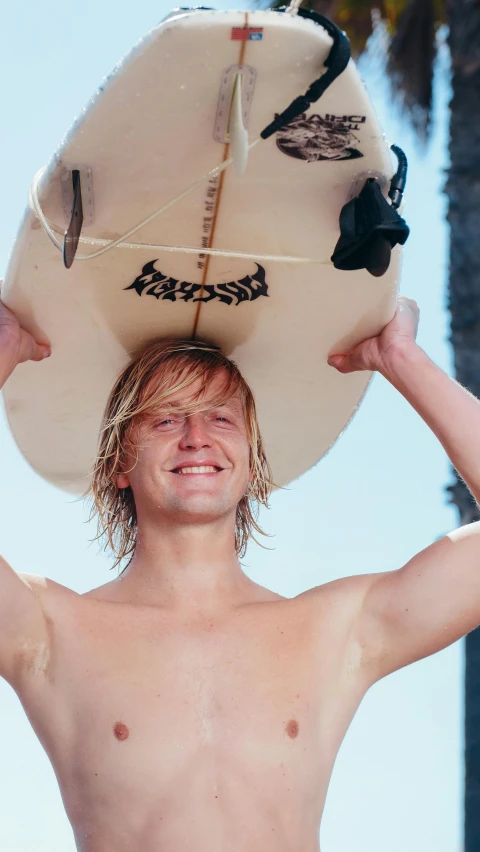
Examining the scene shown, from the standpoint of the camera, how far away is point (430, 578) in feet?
11.0

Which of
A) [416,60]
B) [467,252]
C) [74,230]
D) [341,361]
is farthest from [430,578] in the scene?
[416,60]

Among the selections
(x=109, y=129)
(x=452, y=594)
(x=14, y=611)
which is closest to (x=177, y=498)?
(x=14, y=611)

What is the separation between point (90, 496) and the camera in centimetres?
410

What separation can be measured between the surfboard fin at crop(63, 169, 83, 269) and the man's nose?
25.1 inches

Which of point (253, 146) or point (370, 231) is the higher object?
point (253, 146)

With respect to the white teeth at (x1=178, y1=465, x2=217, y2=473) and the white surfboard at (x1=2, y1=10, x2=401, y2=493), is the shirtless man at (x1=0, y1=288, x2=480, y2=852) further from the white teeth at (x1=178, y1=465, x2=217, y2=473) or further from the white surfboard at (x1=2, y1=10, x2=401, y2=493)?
the white surfboard at (x1=2, y1=10, x2=401, y2=493)

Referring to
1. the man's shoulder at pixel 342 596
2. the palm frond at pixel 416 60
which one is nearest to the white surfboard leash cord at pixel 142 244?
the man's shoulder at pixel 342 596

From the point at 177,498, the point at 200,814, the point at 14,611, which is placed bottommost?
the point at 200,814

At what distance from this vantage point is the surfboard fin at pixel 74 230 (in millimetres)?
3193

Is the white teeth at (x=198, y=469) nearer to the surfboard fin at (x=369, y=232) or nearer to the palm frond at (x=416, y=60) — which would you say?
the surfboard fin at (x=369, y=232)

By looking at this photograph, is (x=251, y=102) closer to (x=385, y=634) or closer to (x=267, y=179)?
(x=267, y=179)

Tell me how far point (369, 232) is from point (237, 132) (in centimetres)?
45

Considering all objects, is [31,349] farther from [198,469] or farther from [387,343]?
[387,343]

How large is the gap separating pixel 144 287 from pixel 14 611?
1.01 metres
